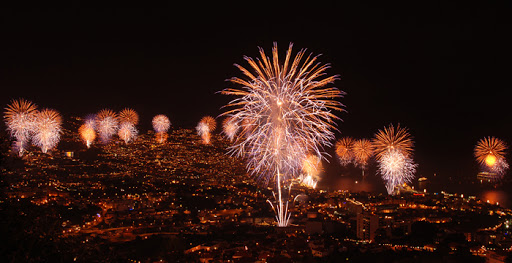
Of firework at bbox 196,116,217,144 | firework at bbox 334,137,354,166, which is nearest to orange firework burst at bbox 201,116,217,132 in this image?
firework at bbox 196,116,217,144

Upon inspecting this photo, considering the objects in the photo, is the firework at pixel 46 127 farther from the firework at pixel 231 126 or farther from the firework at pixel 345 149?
the firework at pixel 345 149

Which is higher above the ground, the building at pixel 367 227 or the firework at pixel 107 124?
the firework at pixel 107 124

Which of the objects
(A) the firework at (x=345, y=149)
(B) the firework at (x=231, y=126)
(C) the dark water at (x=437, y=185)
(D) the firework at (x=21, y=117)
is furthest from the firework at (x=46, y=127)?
(A) the firework at (x=345, y=149)

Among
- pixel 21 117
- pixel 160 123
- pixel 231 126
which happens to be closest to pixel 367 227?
pixel 231 126

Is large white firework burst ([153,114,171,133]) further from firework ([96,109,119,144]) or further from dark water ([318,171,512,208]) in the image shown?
dark water ([318,171,512,208])

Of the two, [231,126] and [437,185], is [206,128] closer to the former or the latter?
[231,126]

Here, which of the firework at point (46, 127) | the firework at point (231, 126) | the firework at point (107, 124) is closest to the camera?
the firework at point (231, 126)
